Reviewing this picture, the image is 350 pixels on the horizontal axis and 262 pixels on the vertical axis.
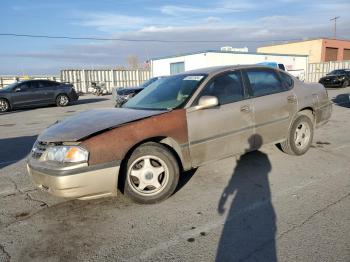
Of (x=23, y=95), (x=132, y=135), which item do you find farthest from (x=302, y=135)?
(x=23, y=95)

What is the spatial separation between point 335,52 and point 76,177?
55.2 m

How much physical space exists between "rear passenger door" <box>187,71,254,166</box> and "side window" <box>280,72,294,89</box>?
1080 mm

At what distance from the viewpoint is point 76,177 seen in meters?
3.69

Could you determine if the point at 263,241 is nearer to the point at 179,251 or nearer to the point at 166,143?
the point at 179,251

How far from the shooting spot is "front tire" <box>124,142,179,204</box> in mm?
4047

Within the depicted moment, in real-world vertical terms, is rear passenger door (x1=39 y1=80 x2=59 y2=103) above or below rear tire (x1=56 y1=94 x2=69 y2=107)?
above

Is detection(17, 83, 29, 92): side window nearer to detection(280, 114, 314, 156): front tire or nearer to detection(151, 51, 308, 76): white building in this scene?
detection(280, 114, 314, 156): front tire

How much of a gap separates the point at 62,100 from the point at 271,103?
16.0 m

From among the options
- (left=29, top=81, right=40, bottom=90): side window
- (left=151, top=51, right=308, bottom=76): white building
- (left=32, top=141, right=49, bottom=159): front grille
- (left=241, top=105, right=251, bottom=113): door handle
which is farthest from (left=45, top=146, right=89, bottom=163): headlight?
(left=151, top=51, right=308, bottom=76): white building

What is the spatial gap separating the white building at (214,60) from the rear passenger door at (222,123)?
22.4m

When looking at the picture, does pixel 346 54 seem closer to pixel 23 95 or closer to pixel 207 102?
pixel 23 95

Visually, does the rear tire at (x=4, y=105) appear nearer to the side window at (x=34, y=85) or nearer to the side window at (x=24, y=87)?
the side window at (x=24, y=87)

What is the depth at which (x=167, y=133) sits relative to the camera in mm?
4250

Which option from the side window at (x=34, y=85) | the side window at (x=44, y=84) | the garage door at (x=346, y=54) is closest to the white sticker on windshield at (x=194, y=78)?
the side window at (x=34, y=85)
